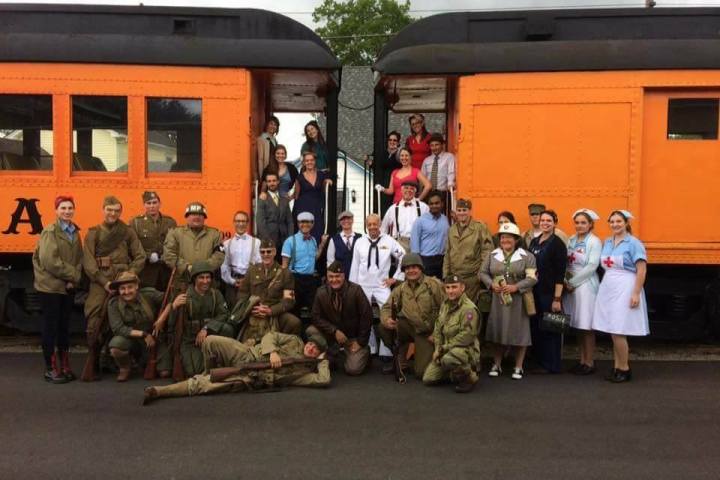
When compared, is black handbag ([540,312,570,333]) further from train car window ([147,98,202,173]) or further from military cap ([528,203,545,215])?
train car window ([147,98,202,173])

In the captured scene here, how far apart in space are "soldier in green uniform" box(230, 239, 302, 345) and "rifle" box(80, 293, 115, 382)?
122cm

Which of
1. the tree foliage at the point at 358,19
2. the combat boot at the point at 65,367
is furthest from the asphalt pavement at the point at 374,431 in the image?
the tree foliage at the point at 358,19

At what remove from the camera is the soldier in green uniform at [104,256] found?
6086 millimetres

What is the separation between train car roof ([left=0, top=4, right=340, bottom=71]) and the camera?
21.6 feet

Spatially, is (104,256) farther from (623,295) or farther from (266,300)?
(623,295)

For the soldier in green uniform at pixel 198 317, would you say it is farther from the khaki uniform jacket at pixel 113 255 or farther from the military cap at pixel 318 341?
the military cap at pixel 318 341

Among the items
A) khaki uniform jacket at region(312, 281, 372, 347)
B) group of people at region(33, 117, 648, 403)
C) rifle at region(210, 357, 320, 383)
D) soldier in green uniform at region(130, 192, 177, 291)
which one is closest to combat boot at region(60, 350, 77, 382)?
group of people at region(33, 117, 648, 403)

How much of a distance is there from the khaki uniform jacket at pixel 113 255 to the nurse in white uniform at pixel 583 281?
4220 mm

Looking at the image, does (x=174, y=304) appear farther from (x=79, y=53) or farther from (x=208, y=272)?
(x=79, y=53)

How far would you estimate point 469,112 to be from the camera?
6691mm

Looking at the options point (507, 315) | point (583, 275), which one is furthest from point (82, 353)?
point (583, 275)

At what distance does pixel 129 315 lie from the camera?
19.6 ft

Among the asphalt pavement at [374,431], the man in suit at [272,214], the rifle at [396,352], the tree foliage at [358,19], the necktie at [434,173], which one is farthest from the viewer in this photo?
the tree foliage at [358,19]

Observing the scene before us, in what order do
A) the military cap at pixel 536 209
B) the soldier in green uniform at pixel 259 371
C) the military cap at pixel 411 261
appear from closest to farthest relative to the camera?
the soldier in green uniform at pixel 259 371
the military cap at pixel 411 261
the military cap at pixel 536 209
